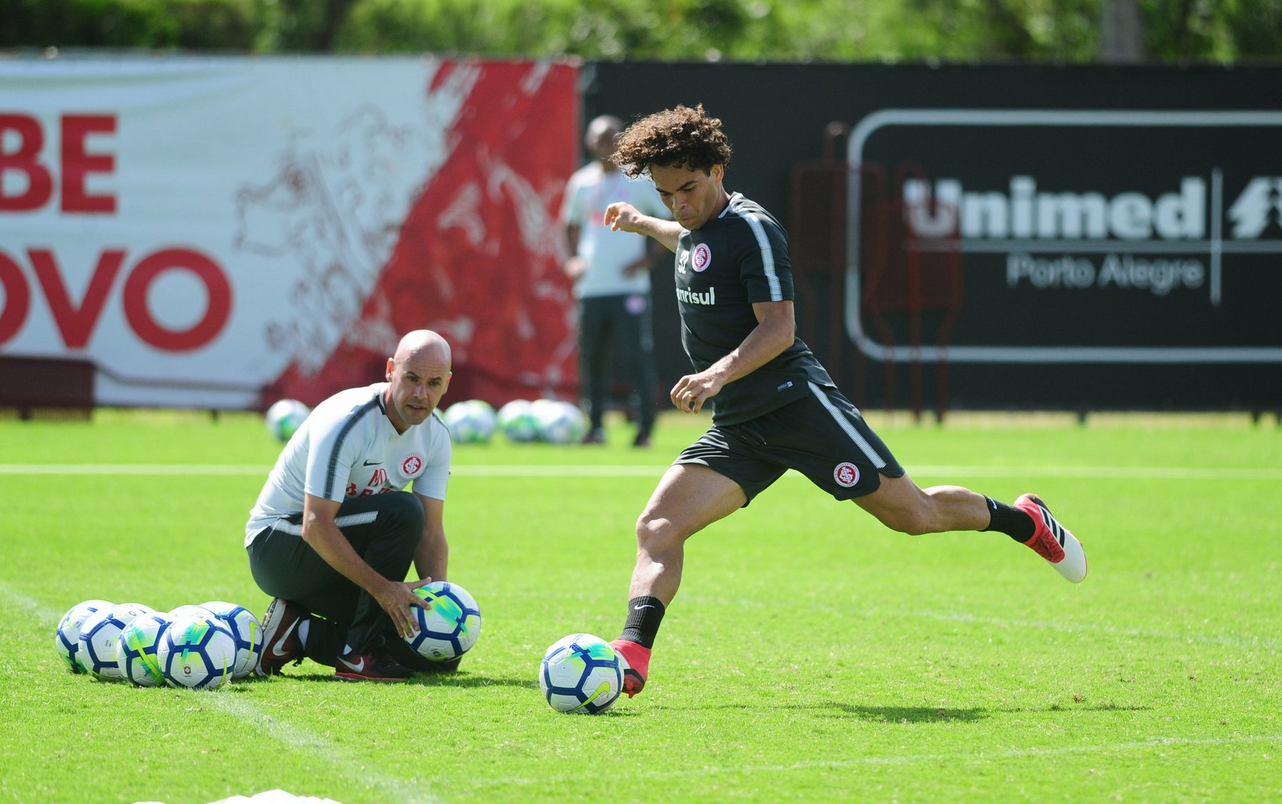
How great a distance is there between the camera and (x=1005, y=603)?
7.47 meters

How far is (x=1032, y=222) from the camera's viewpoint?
665 inches

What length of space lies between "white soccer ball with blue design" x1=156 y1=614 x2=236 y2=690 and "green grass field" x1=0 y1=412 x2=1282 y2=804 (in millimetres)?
90

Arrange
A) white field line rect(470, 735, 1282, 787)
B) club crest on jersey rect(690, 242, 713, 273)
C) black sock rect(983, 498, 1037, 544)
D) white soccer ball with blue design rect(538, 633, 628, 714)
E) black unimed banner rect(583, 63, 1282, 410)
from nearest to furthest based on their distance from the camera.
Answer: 1. white field line rect(470, 735, 1282, 787)
2. white soccer ball with blue design rect(538, 633, 628, 714)
3. club crest on jersey rect(690, 242, 713, 273)
4. black sock rect(983, 498, 1037, 544)
5. black unimed banner rect(583, 63, 1282, 410)

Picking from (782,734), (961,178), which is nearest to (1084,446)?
Answer: (961,178)

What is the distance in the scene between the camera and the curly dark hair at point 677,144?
5.55 m

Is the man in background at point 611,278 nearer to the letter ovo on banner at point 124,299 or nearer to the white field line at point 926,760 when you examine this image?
the letter ovo on banner at point 124,299

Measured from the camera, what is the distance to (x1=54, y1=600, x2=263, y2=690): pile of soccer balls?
213 inches

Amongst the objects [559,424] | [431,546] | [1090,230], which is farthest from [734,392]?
[1090,230]

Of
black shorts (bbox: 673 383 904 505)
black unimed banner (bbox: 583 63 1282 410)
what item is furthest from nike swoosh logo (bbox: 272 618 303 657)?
black unimed banner (bbox: 583 63 1282 410)

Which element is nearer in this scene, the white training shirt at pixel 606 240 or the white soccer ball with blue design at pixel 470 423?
the white training shirt at pixel 606 240

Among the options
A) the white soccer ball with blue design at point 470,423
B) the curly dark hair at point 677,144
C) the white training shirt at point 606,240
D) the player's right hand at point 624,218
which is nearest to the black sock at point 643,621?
the curly dark hair at point 677,144

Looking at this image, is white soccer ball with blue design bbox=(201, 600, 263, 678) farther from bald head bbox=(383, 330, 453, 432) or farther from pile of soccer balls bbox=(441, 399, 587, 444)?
pile of soccer balls bbox=(441, 399, 587, 444)

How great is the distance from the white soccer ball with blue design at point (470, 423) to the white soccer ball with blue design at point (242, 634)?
Result: 9174 mm

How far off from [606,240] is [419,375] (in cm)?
834
